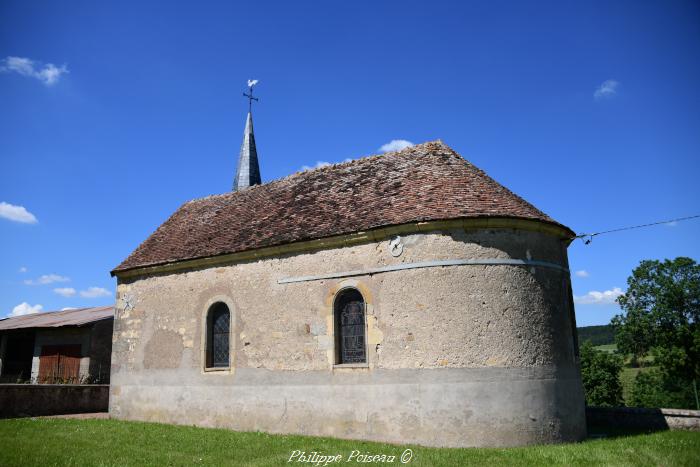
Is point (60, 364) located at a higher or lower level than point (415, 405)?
higher

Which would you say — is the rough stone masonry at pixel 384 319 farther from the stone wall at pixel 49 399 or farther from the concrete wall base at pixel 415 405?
the stone wall at pixel 49 399

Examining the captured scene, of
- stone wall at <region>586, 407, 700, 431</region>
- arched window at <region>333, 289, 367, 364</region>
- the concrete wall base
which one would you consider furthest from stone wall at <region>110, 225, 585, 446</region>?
stone wall at <region>586, 407, 700, 431</region>

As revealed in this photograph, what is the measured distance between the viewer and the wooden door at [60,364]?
20.4 metres

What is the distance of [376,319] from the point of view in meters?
11.6

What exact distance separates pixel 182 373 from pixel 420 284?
7.43 meters

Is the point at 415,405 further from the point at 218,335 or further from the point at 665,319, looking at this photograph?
the point at 665,319

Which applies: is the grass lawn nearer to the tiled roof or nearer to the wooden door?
the tiled roof

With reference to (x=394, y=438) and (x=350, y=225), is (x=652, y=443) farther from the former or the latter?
(x=350, y=225)

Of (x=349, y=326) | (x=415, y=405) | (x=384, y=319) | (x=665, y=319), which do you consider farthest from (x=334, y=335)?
(x=665, y=319)

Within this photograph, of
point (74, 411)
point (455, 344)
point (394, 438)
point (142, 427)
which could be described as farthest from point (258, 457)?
point (74, 411)

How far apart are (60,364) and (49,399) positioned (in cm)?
628

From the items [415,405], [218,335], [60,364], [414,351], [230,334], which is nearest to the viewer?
[415,405]

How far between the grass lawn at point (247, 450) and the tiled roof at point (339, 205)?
15.4ft

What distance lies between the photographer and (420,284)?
1124 cm
